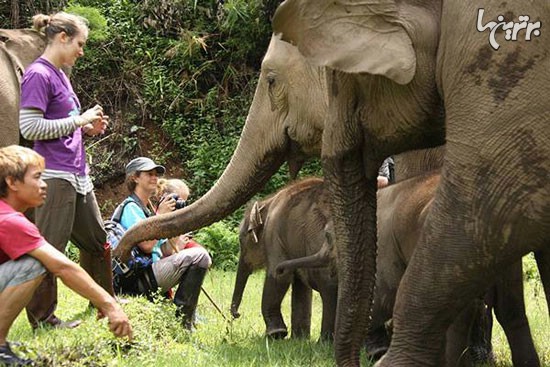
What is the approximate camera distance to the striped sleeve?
6820mm

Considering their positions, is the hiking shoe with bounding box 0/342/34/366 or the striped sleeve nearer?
the hiking shoe with bounding box 0/342/34/366

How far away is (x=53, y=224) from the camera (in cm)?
697

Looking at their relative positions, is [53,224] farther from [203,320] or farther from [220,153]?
[220,153]

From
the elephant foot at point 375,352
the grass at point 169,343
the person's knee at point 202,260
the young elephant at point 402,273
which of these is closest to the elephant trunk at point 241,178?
the grass at point 169,343

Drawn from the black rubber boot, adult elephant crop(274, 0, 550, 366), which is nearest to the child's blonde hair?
the black rubber boot

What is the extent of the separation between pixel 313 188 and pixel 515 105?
4419mm

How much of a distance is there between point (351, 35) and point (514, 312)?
2.14 meters

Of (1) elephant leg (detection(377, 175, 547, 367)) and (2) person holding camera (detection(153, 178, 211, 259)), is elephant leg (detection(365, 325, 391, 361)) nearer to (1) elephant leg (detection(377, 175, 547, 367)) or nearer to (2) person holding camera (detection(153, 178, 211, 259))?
(2) person holding camera (detection(153, 178, 211, 259))

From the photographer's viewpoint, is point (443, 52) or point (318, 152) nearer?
point (443, 52)

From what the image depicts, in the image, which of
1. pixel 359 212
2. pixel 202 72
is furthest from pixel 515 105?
pixel 202 72

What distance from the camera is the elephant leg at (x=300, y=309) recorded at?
26.7 feet

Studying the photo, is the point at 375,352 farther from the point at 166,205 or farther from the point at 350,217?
the point at 166,205

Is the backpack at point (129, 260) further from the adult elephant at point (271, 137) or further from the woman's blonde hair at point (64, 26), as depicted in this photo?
the woman's blonde hair at point (64, 26)

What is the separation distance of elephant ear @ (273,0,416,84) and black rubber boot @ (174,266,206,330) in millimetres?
3144
